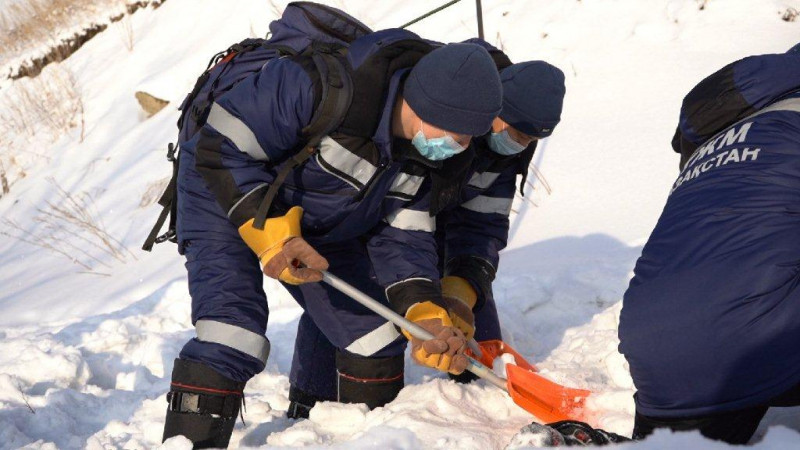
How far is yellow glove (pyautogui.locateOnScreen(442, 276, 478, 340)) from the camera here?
10.8 feet

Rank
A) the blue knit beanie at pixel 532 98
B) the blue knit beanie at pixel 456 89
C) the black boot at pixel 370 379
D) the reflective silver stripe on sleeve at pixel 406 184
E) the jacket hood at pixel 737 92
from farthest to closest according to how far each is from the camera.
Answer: the black boot at pixel 370 379, the blue knit beanie at pixel 532 98, the reflective silver stripe on sleeve at pixel 406 184, the blue knit beanie at pixel 456 89, the jacket hood at pixel 737 92

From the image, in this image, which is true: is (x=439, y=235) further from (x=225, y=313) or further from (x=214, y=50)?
(x=214, y=50)

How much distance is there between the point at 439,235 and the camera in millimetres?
3707

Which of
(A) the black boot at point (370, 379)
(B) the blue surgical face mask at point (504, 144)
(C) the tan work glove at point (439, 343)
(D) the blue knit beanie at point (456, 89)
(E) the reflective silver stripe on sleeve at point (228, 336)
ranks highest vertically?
(D) the blue knit beanie at point (456, 89)

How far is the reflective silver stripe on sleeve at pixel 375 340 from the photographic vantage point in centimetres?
325

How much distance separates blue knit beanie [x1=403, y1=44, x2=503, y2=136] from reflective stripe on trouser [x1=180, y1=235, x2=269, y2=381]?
0.78 meters

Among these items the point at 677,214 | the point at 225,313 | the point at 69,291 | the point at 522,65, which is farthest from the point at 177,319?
the point at 677,214

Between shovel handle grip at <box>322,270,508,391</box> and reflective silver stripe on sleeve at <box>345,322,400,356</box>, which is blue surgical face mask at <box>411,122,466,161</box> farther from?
reflective silver stripe on sleeve at <box>345,322,400,356</box>

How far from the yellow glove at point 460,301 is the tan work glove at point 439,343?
0.76 ft

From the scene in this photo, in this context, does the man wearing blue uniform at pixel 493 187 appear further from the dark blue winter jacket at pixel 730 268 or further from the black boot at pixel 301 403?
the dark blue winter jacket at pixel 730 268

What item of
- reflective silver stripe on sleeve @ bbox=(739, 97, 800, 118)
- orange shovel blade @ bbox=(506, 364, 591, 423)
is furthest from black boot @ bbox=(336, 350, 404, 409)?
reflective silver stripe on sleeve @ bbox=(739, 97, 800, 118)

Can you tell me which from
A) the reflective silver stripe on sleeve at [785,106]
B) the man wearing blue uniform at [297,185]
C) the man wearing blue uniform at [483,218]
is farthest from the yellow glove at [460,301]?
the reflective silver stripe on sleeve at [785,106]

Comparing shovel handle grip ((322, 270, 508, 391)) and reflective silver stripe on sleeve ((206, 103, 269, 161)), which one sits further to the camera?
shovel handle grip ((322, 270, 508, 391))

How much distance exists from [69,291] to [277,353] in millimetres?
2300
